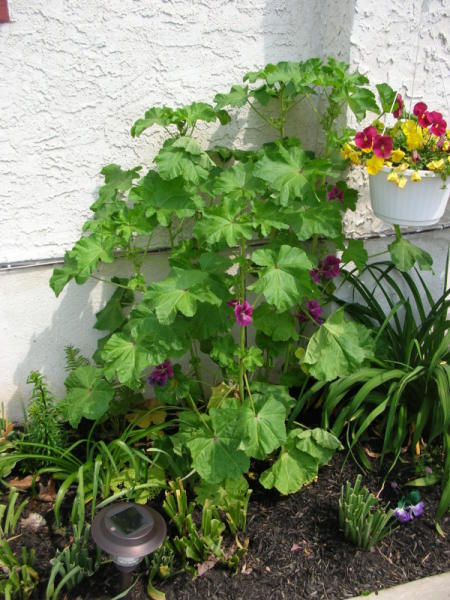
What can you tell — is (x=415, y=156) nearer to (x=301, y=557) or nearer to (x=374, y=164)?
(x=374, y=164)

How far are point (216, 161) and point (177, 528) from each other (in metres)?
1.70

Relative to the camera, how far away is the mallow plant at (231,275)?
2.36m

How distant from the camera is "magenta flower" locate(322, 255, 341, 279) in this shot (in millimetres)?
2955

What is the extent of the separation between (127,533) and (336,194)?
176 cm

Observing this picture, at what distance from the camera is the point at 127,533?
6.92 ft

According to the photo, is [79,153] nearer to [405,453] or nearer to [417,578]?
[405,453]

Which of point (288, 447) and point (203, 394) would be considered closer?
point (288, 447)

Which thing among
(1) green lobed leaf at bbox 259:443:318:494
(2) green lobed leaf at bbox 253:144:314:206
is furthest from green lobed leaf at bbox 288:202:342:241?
(1) green lobed leaf at bbox 259:443:318:494

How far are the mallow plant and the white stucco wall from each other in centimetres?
13

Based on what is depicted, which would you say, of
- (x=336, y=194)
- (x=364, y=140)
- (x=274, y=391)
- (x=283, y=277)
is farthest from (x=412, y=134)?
(x=274, y=391)

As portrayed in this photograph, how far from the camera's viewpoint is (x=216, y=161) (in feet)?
9.67

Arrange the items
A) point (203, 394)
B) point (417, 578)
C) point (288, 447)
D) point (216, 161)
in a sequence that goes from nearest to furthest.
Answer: point (417, 578), point (288, 447), point (216, 161), point (203, 394)

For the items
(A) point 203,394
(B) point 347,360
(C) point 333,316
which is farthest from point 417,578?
(A) point 203,394

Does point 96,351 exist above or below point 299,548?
above
